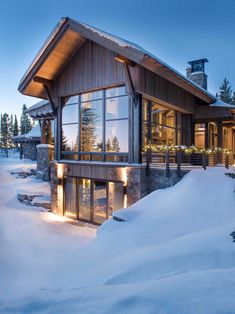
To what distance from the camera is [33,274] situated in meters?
6.55

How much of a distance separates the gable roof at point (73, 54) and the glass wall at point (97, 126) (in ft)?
5.71

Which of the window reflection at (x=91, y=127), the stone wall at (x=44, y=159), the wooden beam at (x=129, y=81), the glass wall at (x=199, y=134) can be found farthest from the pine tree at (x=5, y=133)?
the wooden beam at (x=129, y=81)

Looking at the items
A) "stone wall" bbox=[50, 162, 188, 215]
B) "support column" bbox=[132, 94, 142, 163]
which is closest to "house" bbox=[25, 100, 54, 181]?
"stone wall" bbox=[50, 162, 188, 215]

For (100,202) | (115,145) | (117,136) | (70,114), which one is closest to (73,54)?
(70,114)

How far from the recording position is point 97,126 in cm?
1189

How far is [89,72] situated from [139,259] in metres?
8.97

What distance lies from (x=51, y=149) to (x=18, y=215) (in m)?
6.61

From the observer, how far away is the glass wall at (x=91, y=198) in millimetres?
11172

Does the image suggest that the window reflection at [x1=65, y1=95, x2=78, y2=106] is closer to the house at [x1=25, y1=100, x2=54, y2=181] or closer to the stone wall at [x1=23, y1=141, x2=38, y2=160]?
the house at [x1=25, y1=100, x2=54, y2=181]

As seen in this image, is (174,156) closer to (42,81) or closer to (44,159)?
(42,81)

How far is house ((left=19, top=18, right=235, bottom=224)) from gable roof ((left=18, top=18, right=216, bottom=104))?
3 cm

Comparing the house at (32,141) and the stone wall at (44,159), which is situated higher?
the house at (32,141)

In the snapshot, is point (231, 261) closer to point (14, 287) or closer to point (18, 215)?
point (14, 287)

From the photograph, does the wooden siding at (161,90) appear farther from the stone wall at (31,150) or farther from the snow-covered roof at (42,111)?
the stone wall at (31,150)
